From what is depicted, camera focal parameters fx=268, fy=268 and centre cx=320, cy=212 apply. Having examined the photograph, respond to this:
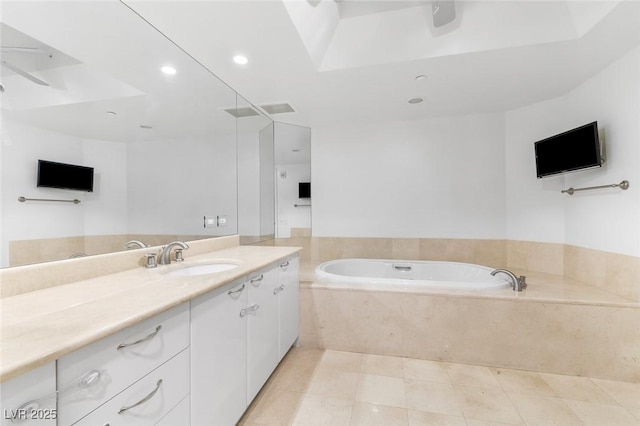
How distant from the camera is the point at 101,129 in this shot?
1.42 m

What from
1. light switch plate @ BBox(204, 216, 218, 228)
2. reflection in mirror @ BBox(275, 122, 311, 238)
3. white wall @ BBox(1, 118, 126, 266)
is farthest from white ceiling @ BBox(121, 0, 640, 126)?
light switch plate @ BBox(204, 216, 218, 228)

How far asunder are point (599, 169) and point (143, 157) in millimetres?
3436

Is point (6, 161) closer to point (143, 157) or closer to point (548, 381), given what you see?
point (143, 157)

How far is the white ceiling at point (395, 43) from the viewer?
5.04ft

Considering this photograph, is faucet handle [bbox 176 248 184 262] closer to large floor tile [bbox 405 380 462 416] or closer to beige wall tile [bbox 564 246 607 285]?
large floor tile [bbox 405 380 462 416]

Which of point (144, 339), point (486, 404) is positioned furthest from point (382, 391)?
point (144, 339)

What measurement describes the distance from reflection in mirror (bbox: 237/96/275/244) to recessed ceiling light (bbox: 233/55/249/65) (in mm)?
610

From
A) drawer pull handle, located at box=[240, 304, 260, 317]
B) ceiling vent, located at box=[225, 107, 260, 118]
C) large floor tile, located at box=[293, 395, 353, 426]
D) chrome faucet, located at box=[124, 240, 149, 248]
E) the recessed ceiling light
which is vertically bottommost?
large floor tile, located at box=[293, 395, 353, 426]

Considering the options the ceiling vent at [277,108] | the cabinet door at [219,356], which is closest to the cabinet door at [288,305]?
the cabinet door at [219,356]

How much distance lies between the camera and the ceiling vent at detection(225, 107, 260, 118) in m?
2.53

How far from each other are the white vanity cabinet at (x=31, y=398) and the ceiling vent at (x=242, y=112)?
2293 mm

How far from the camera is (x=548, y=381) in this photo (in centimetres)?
187

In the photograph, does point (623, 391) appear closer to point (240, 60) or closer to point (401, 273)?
point (401, 273)

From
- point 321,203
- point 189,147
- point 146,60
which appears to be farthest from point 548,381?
point 146,60
